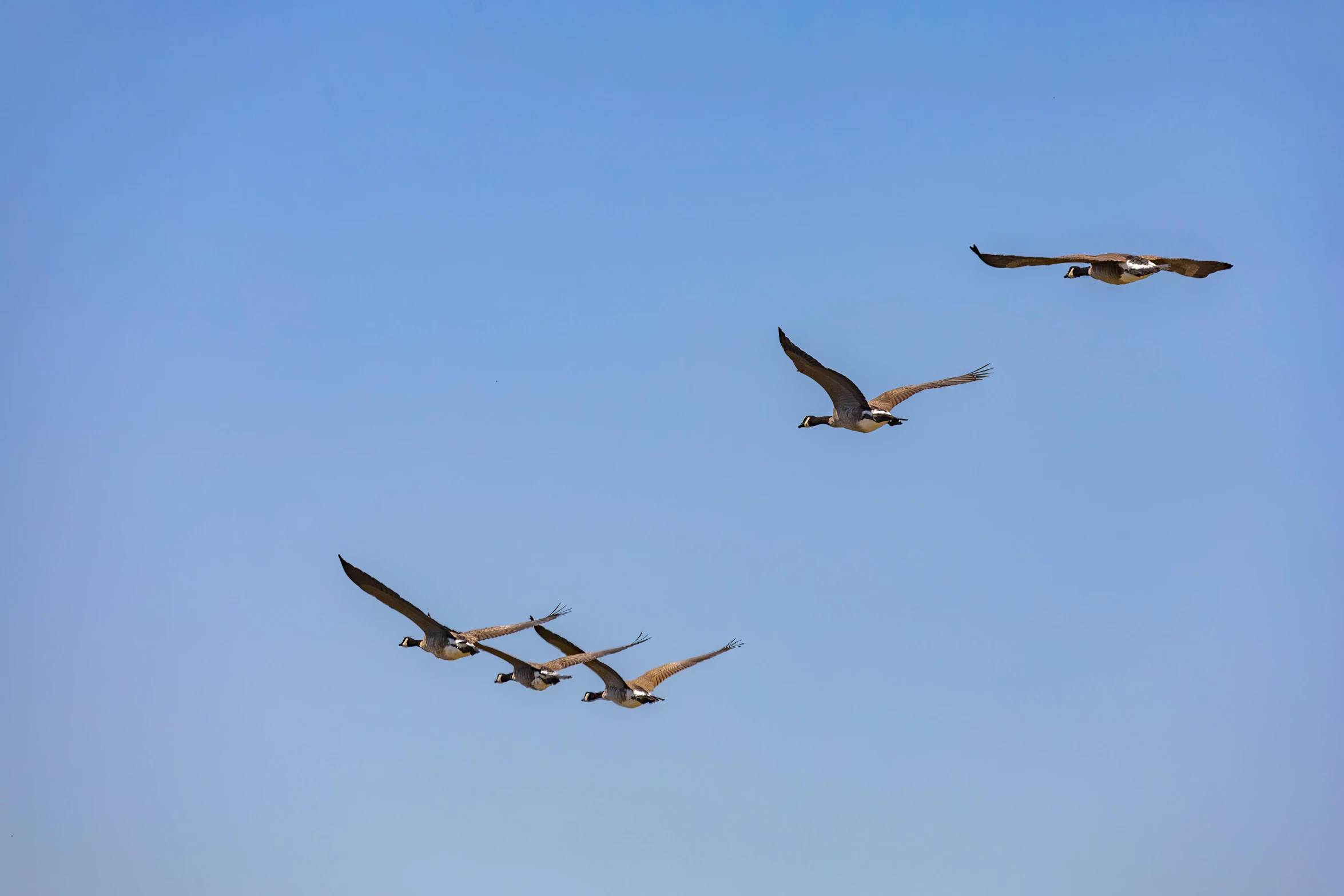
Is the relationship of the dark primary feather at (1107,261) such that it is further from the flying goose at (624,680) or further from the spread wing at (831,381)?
the flying goose at (624,680)

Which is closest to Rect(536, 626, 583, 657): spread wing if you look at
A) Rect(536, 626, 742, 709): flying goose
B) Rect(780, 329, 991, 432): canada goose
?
Rect(536, 626, 742, 709): flying goose

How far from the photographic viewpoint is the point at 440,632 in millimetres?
40406

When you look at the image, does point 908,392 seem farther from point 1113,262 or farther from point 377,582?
point 377,582

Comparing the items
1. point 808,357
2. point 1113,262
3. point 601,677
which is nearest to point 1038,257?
point 1113,262

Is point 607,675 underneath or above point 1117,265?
underneath

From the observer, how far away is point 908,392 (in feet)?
115

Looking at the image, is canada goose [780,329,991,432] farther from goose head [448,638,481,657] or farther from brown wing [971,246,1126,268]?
goose head [448,638,481,657]

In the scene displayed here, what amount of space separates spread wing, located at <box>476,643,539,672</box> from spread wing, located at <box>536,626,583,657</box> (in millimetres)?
850

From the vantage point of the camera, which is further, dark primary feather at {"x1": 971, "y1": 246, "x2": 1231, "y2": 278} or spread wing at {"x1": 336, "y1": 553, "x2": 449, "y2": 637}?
spread wing at {"x1": 336, "y1": 553, "x2": 449, "y2": 637}

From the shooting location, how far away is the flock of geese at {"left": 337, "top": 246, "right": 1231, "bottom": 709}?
3073 cm

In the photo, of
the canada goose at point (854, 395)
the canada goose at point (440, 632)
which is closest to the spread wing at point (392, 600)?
the canada goose at point (440, 632)

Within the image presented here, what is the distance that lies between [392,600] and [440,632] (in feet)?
6.42

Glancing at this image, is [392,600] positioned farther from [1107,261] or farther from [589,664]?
[1107,261]

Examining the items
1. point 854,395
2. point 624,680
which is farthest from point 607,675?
point 854,395
